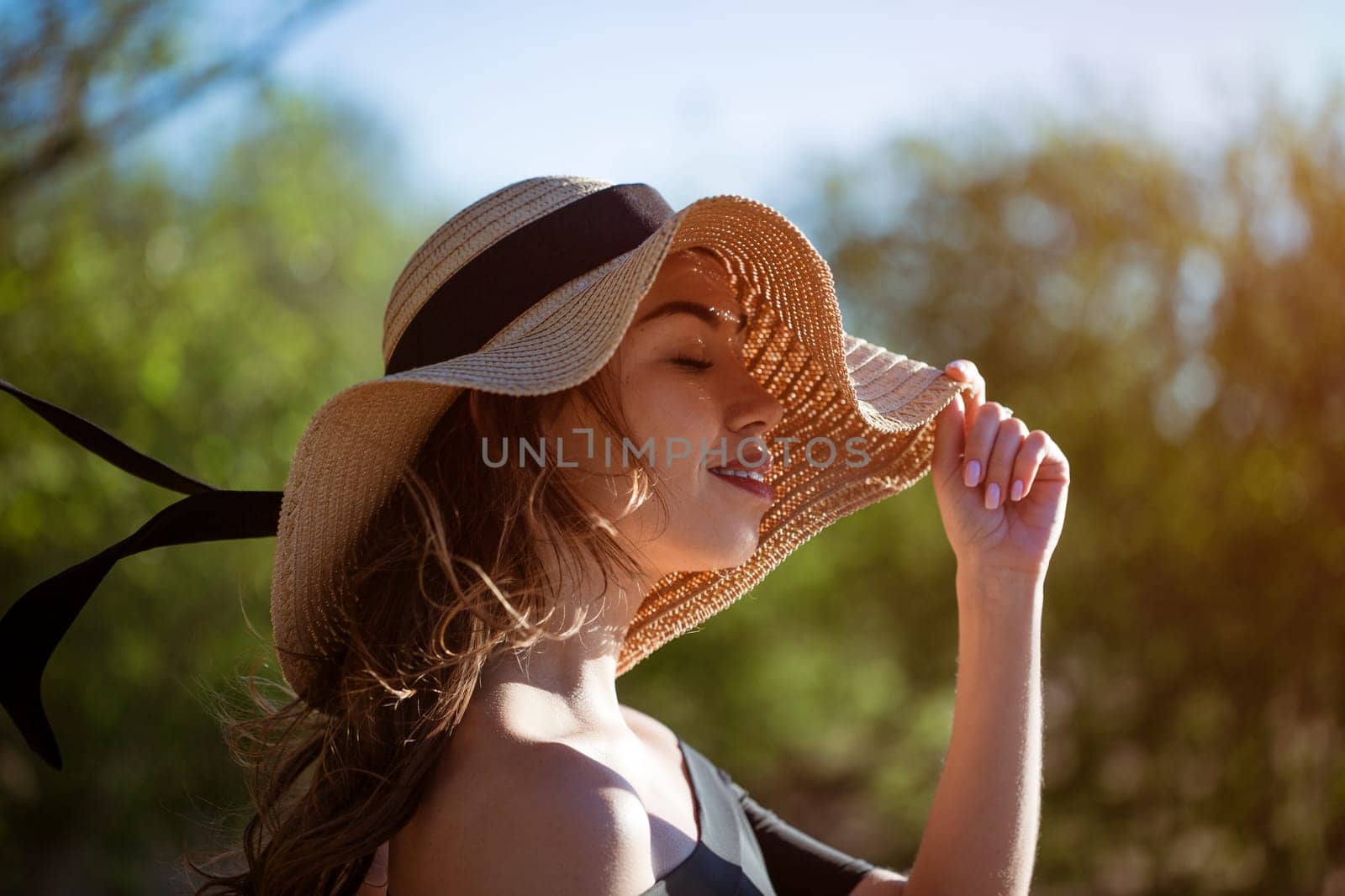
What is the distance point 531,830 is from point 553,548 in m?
Result: 0.44

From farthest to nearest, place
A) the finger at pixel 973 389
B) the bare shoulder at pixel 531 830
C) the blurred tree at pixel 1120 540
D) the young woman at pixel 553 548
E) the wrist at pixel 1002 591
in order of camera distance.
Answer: the blurred tree at pixel 1120 540, the finger at pixel 973 389, the wrist at pixel 1002 591, the young woman at pixel 553 548, the bare shoulder at pixel 531 830

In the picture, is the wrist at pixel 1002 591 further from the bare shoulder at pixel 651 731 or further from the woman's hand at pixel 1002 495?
the bare shoulder at pixel 651 731

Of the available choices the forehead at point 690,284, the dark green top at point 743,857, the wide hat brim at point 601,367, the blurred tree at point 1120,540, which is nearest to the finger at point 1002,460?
the wide hat brim at point 601,367

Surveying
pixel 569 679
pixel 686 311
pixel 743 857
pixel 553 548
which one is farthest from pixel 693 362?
pixel 743 857

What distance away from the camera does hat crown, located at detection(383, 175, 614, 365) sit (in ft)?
5.32

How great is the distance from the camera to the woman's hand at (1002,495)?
5.97 feet

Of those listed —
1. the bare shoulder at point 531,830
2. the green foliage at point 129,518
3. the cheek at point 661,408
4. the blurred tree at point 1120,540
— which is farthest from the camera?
the green foliage at point 129,518

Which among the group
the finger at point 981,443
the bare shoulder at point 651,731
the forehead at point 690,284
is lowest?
the bare shoulder at point 651,731

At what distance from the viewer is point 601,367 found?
1498 millimetres

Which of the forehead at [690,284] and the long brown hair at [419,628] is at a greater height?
the forehead at [690,284]

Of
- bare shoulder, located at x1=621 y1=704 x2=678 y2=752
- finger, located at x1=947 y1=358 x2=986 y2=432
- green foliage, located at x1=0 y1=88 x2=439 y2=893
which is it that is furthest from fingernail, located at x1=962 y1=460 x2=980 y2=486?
green foliage, located at x1=0 y1=88 x2=439 y2=893

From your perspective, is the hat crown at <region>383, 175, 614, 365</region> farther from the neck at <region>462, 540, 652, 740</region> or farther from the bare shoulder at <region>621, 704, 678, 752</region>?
the bare shoulder at <region>621, 704, 678, 752</region>

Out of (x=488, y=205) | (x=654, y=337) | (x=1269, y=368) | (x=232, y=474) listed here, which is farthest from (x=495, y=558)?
(x=1269, y=368)

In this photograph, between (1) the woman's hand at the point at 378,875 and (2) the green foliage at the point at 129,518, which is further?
(2) the green foliage at the point at 129,518
